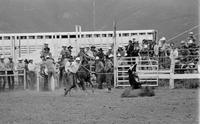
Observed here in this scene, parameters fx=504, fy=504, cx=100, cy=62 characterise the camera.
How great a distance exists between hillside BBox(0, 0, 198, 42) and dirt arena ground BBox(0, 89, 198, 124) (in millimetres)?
64226

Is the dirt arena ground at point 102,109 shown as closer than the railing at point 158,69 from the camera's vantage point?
Yes

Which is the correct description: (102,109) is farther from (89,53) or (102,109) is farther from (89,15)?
(89,15)

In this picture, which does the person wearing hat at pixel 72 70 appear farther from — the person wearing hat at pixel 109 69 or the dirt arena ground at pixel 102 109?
the person wearing hat at pixel 109 69

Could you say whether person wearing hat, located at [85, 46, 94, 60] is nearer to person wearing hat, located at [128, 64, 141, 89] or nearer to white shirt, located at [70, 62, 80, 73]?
white shirt, located at [70, 62, 80, 73]

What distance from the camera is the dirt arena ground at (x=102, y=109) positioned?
11.5m

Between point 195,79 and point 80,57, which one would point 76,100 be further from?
point 195,79

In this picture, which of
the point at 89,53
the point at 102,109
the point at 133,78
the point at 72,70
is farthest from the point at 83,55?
the point at 102,109

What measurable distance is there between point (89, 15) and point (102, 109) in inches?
3770

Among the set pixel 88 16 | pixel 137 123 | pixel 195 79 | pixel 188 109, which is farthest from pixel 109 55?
pixel 88 16

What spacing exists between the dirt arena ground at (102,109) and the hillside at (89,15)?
64.2 m

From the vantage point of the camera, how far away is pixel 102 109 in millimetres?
13555

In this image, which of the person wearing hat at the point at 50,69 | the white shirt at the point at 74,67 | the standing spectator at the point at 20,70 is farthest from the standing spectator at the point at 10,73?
the white shirt at the point at 74,67

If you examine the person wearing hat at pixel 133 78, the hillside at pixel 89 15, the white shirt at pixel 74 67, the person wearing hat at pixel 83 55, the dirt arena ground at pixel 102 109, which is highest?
the hillside at pixel 89 15

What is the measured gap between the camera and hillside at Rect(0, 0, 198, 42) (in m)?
90.0
